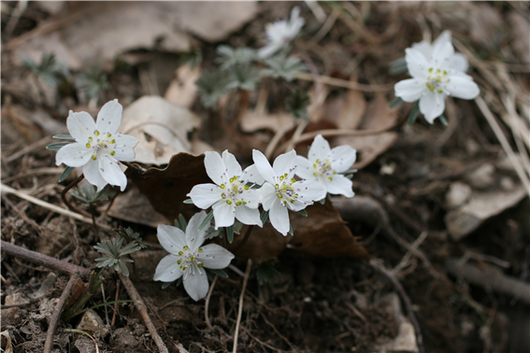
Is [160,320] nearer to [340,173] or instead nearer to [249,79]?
[340,173]

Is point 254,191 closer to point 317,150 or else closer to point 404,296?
point 317,150

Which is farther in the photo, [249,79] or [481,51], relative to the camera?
[481,51]

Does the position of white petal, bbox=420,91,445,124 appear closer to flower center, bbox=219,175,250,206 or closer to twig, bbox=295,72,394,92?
twig, bbox=295,72,394,92

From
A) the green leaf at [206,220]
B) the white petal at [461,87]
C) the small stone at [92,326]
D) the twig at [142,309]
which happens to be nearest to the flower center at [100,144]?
the green leaf at [206,220]

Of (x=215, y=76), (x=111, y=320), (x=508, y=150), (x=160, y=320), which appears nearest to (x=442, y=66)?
(x=508, y=150)

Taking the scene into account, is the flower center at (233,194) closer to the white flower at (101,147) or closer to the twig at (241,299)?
the white flower at (101,147)
